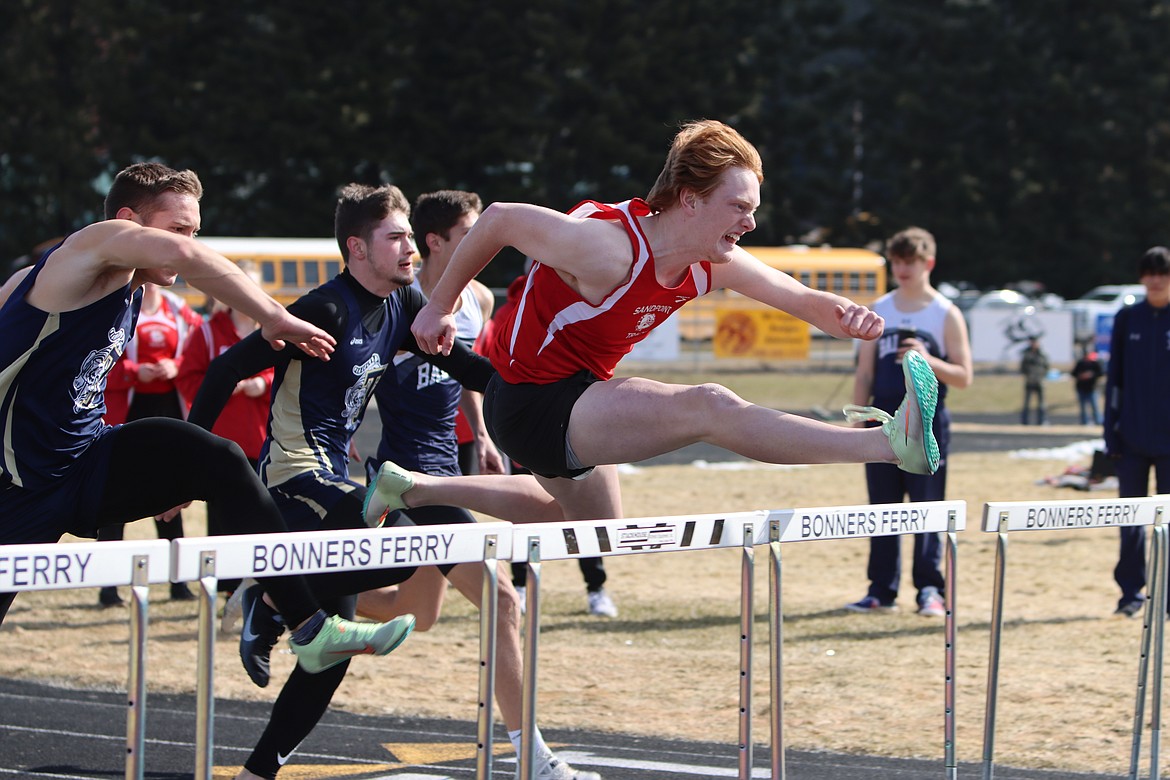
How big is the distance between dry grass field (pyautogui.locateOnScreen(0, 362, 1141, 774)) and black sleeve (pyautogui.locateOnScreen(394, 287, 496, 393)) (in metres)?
1.73

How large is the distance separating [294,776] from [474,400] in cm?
217

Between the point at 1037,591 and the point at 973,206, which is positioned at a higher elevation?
the point at 973,206

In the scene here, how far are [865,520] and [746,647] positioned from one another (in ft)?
1.69

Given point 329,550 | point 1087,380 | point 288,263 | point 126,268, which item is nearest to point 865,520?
point 329,550

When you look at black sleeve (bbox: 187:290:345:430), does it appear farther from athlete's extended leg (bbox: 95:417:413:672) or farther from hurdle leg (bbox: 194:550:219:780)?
hurdle leg (bbox: 194:550:219:780)

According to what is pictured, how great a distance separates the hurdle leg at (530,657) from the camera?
377cm

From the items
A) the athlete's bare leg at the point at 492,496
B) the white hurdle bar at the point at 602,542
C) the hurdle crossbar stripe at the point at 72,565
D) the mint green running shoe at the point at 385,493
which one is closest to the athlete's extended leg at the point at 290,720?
the mint green running shoe at the point at 385,493

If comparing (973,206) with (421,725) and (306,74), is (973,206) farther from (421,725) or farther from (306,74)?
(421,725)

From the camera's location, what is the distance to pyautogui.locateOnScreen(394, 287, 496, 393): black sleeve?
18.0ft

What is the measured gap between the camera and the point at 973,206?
4694 centimetres

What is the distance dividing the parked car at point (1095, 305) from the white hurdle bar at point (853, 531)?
780 inches

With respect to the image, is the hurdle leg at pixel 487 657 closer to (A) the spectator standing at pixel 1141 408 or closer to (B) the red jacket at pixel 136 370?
(B) the red jacket at pixel 136 370

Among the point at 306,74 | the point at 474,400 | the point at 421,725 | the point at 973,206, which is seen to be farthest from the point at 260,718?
the point at 973,206

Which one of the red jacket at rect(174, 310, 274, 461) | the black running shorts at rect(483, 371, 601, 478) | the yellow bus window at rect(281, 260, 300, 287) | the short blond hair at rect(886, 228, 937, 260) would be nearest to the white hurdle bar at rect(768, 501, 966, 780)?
the black running shorts at rect(483, 371, 601, 478)
